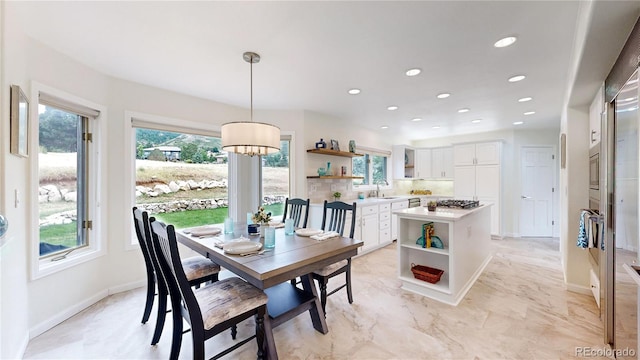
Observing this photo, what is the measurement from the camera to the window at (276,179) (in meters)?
4.12

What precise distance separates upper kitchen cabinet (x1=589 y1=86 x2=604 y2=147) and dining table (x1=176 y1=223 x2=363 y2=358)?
2395mm

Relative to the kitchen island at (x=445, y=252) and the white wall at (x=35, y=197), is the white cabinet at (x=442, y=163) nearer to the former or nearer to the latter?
the kitchen island at (x=445, y=252)

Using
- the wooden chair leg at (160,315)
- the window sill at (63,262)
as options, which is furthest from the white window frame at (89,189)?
the wooden chair leg at (160,315)

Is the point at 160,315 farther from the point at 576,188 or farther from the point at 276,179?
the point at 576,188

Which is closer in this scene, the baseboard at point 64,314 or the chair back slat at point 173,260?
the chair back slat at point 173,260

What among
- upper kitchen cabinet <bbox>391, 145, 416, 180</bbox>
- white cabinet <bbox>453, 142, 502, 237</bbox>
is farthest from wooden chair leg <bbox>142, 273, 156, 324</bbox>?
white cabinet <bbox>453, 142, 502, 237</bbox>

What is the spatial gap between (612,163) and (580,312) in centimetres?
169

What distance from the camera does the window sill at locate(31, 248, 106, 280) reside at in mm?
2164

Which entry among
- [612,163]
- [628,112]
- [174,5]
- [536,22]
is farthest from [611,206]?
[174,5]

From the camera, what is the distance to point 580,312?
2.48 m

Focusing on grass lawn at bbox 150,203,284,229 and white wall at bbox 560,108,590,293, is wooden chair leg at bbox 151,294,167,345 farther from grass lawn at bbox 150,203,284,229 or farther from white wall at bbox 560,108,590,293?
white wall at bbox 560,108,590,293

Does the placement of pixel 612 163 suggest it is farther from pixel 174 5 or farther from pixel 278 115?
pixel 278 115

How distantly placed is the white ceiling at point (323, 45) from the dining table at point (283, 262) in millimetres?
1652

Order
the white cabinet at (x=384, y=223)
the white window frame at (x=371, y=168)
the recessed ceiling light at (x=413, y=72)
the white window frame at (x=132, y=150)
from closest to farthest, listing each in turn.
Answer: the recessed ceiling light at (x=413, y=72) → the white window frame at (x=132, y=150) → the white cabinet at (x=384, y=223) → the white window frame at (x=371, y=168)
